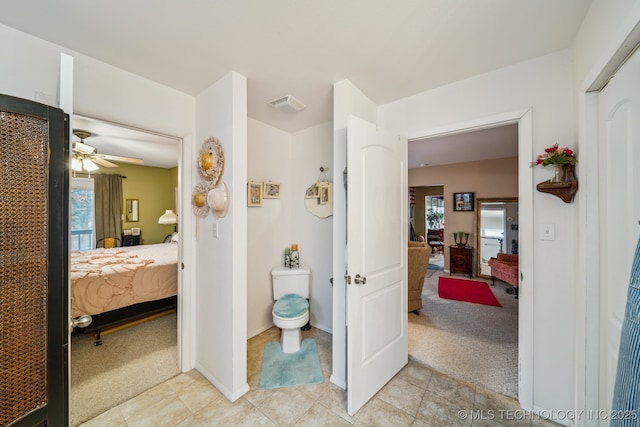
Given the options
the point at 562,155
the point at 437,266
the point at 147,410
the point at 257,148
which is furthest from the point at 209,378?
the point at 437,266

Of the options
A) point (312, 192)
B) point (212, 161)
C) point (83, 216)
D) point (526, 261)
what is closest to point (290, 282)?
point (312, 192)

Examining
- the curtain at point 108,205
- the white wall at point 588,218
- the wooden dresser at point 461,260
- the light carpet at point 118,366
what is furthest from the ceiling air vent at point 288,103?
the curtain at point 108,205

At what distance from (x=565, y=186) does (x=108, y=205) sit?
21.9 feet

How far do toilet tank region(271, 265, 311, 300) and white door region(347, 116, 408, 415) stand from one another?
111 cm

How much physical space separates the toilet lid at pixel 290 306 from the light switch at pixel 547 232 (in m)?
1.96

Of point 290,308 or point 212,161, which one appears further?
point 290,308

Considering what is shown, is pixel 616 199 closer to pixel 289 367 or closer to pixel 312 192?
pixel 312 192

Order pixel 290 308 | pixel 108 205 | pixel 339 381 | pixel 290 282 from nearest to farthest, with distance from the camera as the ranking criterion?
pixel 339 381, pixel 290 308, pixel 290 282, pixel 108 205

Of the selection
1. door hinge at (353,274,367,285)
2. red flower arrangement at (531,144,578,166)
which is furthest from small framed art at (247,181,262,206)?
red flower arrangement at (531,144,578,166)

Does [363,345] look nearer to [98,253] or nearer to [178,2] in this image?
[178,2]

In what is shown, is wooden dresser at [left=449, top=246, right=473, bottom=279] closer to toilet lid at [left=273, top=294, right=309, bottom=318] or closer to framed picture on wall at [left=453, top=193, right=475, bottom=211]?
framed picture on wall at [left=453, top=193, right=475, bottom=211]

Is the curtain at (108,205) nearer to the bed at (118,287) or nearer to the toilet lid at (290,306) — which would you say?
the bed at (118,287)

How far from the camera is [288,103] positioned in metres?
2.12

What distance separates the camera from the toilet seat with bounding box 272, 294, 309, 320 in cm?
223
